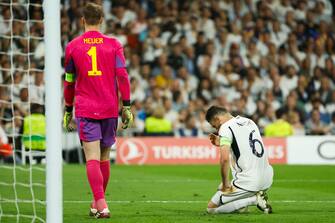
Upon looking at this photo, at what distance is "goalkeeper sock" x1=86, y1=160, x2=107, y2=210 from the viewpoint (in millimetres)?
8734

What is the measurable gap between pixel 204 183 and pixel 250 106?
906 cm

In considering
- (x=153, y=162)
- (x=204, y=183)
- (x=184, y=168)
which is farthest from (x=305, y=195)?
(x=153, y=162)

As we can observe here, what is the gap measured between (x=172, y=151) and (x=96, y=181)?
13.1 metres

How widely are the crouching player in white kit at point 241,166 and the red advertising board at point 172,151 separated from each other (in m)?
12.2

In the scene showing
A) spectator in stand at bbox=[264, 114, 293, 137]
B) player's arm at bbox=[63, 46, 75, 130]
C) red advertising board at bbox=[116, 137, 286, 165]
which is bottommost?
red advertising board at bbox=[116, 137, 286, 165]

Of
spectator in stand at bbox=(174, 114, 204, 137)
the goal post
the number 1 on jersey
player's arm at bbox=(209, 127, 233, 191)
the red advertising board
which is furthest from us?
spectator in stand at bbox=(174, 114, 204, 137)

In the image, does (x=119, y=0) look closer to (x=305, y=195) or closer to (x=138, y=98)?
(x=138, y=98)

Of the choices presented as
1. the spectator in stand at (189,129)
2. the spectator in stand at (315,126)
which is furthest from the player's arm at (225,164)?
the spectator in stand at (315,126)

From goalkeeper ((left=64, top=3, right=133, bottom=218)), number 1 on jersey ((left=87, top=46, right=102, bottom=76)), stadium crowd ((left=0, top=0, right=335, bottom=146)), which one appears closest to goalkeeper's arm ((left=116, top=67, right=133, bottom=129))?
goalkeeper ((left=64, top=3, right=133, bottom=218))

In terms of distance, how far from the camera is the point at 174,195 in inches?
481

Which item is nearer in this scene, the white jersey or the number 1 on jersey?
the number 1 on jersey

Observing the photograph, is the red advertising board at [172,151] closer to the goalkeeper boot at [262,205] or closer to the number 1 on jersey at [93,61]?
the goalkeeper boot at [262,205]

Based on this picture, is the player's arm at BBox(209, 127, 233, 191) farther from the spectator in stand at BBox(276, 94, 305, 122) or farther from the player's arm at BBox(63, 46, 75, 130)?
the spectator in stand at BBox(276, 94, 305, 122)

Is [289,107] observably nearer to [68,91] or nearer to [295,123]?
[295,123]
